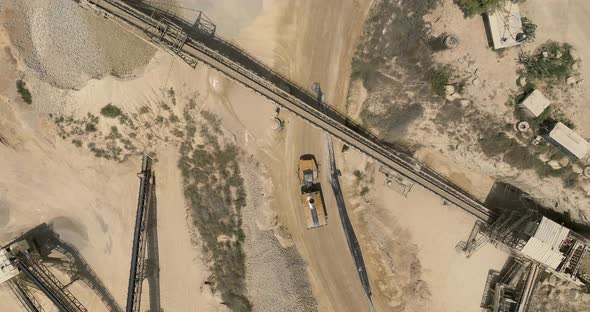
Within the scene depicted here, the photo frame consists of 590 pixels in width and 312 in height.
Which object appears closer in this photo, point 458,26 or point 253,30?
point 458,26

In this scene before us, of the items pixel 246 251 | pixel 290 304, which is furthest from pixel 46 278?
pixel 290 304

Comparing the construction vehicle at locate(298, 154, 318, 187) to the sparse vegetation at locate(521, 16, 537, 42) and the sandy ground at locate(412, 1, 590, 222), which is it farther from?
the sparse vegetation at locate(521, 16, 537, 42)

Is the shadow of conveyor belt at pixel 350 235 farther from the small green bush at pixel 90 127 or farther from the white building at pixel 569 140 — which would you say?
the small green bush at pixel 90 127

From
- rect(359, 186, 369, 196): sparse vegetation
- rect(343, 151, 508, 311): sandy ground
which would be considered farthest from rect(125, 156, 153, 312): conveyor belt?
rect(359, 186, 369, 196): sparse vegetation

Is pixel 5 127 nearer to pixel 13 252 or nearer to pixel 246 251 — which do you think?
pixel 13 252

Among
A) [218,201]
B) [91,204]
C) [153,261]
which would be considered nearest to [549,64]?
[218,201]

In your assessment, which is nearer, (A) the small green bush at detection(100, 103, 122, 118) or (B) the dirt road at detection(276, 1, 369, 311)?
(B) the dirt road at detection(276, 1, 369, 311)
